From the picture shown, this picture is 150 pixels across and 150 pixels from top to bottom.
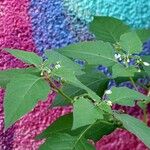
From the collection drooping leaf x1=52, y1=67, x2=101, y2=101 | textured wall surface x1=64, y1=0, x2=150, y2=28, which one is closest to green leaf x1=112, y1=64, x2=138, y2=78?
drooping leaf x1=52, y1=67, x2=101, y2=101

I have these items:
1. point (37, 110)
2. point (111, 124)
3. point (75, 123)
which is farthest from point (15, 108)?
point (37, 110)

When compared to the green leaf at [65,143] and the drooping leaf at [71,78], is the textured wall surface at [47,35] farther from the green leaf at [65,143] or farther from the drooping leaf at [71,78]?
the drooping leaf at [71,78]

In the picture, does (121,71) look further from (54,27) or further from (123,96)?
(54,27)

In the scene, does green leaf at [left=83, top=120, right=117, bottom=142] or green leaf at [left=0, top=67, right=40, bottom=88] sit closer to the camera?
green leaf at [left=0, top=67, right=40, bottom=88]

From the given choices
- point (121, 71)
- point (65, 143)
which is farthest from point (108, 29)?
point (65, 143)

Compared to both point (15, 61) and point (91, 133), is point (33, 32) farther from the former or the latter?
point (91, 133)

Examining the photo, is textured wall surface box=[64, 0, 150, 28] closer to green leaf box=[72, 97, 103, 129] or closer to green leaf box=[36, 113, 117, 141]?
green leaf box=[36, 113, 117, 141]
